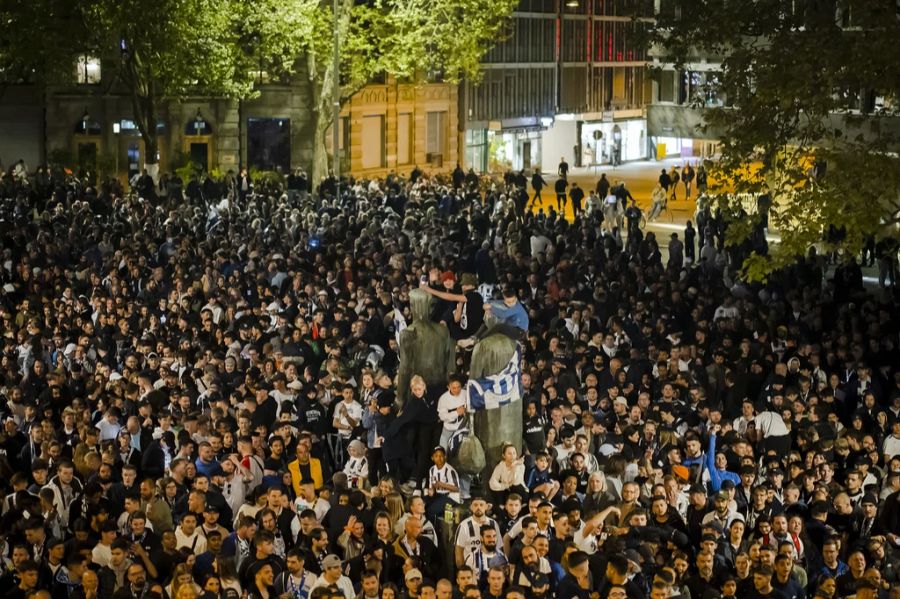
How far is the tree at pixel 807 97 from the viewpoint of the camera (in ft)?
63.9

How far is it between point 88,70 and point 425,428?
3774 cm

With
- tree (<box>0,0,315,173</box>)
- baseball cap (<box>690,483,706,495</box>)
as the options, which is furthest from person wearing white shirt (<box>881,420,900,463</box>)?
tree (<box>0,0,315,173</box>)

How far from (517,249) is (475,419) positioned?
11.8m

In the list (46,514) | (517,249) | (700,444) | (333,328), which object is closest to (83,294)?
(333,328)

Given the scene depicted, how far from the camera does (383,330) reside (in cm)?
2044

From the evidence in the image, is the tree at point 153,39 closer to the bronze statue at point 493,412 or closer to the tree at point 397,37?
the tree at point 397,37

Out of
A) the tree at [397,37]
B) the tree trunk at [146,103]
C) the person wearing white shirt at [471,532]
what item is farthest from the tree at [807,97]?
the tree at [397,37]

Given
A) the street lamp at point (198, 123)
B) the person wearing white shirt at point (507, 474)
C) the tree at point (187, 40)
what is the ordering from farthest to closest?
1. the street lamp at point (198, 123)
2. the tree at point (187, 40)
3. the person wearing white shirt at point (507, 474)

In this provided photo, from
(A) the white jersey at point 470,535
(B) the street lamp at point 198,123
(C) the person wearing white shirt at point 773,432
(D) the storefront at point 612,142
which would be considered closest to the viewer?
(A) the white jersey at point 470,535

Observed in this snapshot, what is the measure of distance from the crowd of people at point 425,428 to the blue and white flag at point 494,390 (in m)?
0.26

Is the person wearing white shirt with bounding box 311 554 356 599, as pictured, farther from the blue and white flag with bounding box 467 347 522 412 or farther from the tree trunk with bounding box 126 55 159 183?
the tree trunk with bounding box 126 55 159 183

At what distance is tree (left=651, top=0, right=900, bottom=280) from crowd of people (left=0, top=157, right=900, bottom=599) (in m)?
1.57

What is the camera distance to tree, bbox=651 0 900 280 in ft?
63.9

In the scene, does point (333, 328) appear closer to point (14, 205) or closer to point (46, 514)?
point (46, 514)
